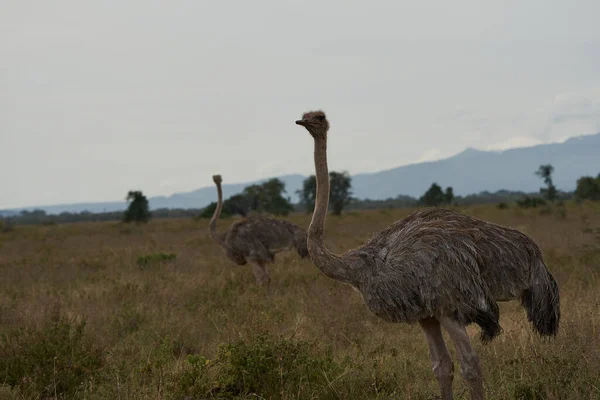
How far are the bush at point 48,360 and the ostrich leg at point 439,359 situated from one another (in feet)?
8.24

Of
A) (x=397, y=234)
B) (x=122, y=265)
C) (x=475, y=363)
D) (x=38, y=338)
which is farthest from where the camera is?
(x=122, y=265)

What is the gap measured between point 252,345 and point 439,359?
4.57 feet

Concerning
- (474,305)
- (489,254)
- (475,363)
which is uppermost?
(489,254)

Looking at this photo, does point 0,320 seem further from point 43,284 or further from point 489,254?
point 489,254

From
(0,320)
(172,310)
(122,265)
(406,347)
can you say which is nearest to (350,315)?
(406,347)

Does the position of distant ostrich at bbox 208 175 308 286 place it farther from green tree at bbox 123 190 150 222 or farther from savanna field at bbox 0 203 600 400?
green tree at bbox 123 190 150 222

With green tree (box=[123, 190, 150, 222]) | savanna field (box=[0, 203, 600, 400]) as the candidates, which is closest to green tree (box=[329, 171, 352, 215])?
green tree (box=[123, 190, 150, 222])

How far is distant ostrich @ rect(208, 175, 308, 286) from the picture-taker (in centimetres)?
1016

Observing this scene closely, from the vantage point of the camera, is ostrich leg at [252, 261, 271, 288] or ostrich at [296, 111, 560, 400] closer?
ostrich at [296, 111, 560, 400]

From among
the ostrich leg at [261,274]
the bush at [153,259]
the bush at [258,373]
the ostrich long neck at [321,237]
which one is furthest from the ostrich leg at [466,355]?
the bush at [153,259]

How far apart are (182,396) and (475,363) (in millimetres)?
2029

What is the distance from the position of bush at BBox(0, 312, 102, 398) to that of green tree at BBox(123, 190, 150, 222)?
98.2 ft

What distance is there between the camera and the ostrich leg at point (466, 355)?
12.2ft

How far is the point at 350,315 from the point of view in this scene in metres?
6.82
